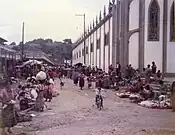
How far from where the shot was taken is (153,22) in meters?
23.8

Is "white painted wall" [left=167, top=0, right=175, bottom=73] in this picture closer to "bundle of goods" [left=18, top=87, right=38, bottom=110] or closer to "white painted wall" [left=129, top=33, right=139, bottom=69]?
"white painted wall" [left=129, top=33, right=139, bottom=69]

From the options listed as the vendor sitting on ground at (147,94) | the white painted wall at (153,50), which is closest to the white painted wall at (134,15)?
the white painted wall at (153,50)

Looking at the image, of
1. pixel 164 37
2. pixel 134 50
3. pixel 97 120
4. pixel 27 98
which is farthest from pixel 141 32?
pixel 97 120

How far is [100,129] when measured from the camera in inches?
365

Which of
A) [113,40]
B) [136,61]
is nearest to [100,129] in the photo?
[136,61]

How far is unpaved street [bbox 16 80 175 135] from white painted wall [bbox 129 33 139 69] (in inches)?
402

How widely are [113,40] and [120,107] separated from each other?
16.3 m

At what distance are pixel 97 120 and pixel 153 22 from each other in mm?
14065

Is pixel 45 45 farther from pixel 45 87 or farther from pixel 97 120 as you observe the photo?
pixel 97 120

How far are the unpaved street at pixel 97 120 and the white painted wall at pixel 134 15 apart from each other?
36.9ft

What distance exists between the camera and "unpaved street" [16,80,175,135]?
9023 millimetres

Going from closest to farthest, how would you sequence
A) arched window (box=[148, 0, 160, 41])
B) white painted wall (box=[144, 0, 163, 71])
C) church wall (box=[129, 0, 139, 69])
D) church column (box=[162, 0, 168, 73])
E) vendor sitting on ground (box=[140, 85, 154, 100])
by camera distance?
vendor sitting on ground (box=[140, 85, 154, 100])
church column (box=[162, 0, 168, 73])
white painted wall (box=[144, 0, 163, 71])
arched window (box=[148, 0, 160, 41])
church wall (box=[129, 0, 139, 69])

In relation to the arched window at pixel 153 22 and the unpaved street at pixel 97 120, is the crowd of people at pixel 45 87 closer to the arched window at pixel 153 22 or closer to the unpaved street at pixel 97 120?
the unpaved street at pixel 97 120

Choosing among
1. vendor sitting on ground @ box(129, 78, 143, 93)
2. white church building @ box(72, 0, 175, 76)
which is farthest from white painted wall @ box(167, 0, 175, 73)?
vendor sitting on ground @ box(129, 78, 143, 93)
